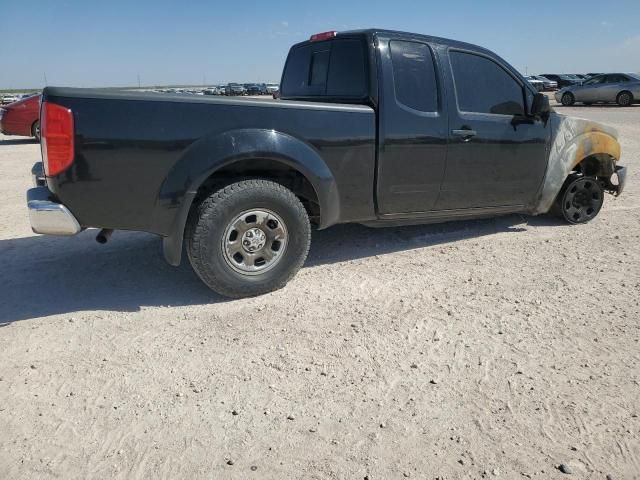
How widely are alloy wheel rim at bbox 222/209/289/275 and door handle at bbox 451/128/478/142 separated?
5.79ft

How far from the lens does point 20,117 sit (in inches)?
525

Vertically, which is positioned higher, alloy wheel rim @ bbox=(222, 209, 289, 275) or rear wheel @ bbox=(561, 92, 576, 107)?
rear wheel @ bbox=(561, 92, 576, 107)

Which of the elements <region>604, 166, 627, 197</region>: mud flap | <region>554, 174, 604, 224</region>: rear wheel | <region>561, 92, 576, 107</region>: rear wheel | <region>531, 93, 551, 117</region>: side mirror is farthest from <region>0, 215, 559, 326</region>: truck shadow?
<region>561, 92, 576, 107</region>: rear wheel

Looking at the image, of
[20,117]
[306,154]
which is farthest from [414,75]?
[20,117]

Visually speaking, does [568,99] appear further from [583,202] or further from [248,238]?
[248,238]

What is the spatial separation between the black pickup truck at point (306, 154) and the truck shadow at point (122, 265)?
0.45 meters

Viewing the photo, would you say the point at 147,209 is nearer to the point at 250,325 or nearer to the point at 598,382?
the point at 250,325

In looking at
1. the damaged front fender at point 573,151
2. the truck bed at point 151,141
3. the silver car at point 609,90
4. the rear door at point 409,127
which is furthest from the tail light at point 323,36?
the silver car at point 609,90

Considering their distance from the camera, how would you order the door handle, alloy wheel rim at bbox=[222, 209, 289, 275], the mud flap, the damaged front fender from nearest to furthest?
alloy wheel rim at bbox=[222, 209, 289, 275], the door handle, the damaged front fender, the mud flap

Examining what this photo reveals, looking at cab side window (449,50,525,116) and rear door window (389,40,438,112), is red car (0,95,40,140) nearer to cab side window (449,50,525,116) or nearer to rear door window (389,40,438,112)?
rear door window (389,40,438,112)

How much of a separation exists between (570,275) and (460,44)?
2.26 meters

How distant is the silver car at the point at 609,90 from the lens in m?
25.1

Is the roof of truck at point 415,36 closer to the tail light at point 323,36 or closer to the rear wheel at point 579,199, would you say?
the tail light at point 323,36

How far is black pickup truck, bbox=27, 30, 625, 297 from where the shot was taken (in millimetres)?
3254
